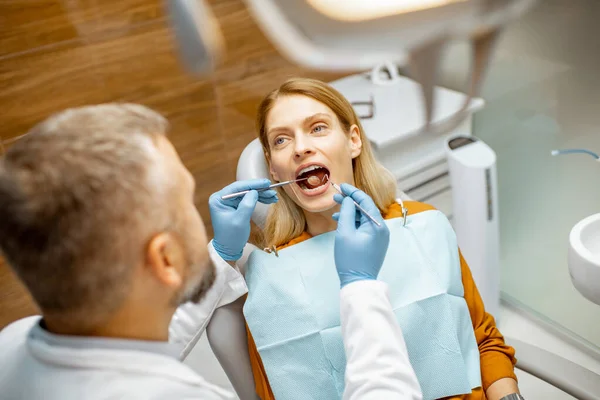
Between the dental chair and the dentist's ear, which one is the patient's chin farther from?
the dental chair

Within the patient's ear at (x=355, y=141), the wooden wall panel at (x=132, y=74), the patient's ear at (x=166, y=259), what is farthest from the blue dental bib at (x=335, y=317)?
the wooden wall panel at (x=132, y=74)

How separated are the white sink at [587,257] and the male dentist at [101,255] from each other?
772mm

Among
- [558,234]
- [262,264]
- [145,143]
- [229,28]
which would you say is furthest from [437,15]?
[229,28]

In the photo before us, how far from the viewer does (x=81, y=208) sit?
0.85 meters

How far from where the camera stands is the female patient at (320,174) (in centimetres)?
155

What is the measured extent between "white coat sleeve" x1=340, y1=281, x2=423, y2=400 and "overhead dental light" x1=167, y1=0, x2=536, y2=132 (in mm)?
819

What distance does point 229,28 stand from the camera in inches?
100.0

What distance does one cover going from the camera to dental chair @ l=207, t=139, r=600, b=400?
149 centimetres

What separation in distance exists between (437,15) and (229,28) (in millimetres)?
2277

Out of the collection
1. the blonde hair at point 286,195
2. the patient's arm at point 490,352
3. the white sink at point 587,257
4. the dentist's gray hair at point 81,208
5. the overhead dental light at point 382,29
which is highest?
the overhead dental light at point 382,29

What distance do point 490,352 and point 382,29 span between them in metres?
1.37

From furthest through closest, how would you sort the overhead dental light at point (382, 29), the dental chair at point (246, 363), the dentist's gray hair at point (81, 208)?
the dental chair at point (246, 363), the dentist's gray hair at point (81, 208), the overhead dental light at point (382, 29)

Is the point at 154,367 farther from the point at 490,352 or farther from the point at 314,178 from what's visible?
the point at 490,352

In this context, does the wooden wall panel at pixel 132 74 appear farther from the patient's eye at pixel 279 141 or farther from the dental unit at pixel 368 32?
the dental unit at pixel 368 32
